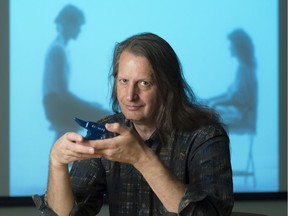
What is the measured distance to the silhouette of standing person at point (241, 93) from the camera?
441 centimetres

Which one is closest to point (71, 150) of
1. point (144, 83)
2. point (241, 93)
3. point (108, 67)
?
point (144, 83)

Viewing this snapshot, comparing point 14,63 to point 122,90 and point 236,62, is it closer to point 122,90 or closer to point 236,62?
point 236,62

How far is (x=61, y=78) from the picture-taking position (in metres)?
4.25

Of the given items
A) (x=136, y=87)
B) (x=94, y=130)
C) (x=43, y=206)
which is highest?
(x=136, y=87)

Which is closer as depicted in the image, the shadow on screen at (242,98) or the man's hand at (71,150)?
the man's hand at (71,150)

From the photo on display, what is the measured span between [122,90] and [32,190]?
247 centimetres

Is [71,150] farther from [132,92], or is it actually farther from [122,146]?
[132,92]

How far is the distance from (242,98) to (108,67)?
96 centimetres

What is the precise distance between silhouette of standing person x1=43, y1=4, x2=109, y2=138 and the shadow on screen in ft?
3.04

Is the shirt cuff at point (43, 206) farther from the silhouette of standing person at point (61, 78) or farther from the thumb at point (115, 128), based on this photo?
the silhouette of standing person at point (61, 78)

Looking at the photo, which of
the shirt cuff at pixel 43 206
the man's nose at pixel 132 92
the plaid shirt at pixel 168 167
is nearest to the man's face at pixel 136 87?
the man's nose at pixel 132 92

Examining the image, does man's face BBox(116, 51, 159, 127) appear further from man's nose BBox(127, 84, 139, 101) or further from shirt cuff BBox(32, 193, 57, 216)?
shirt cuff BBox(32, 193, 57, 216)

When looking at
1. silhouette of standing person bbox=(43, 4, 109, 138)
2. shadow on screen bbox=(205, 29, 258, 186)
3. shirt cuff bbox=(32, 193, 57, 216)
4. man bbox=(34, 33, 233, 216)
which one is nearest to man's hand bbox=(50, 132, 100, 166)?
man bbox=(34, 33, 233, 216)

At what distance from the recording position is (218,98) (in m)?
4.41
